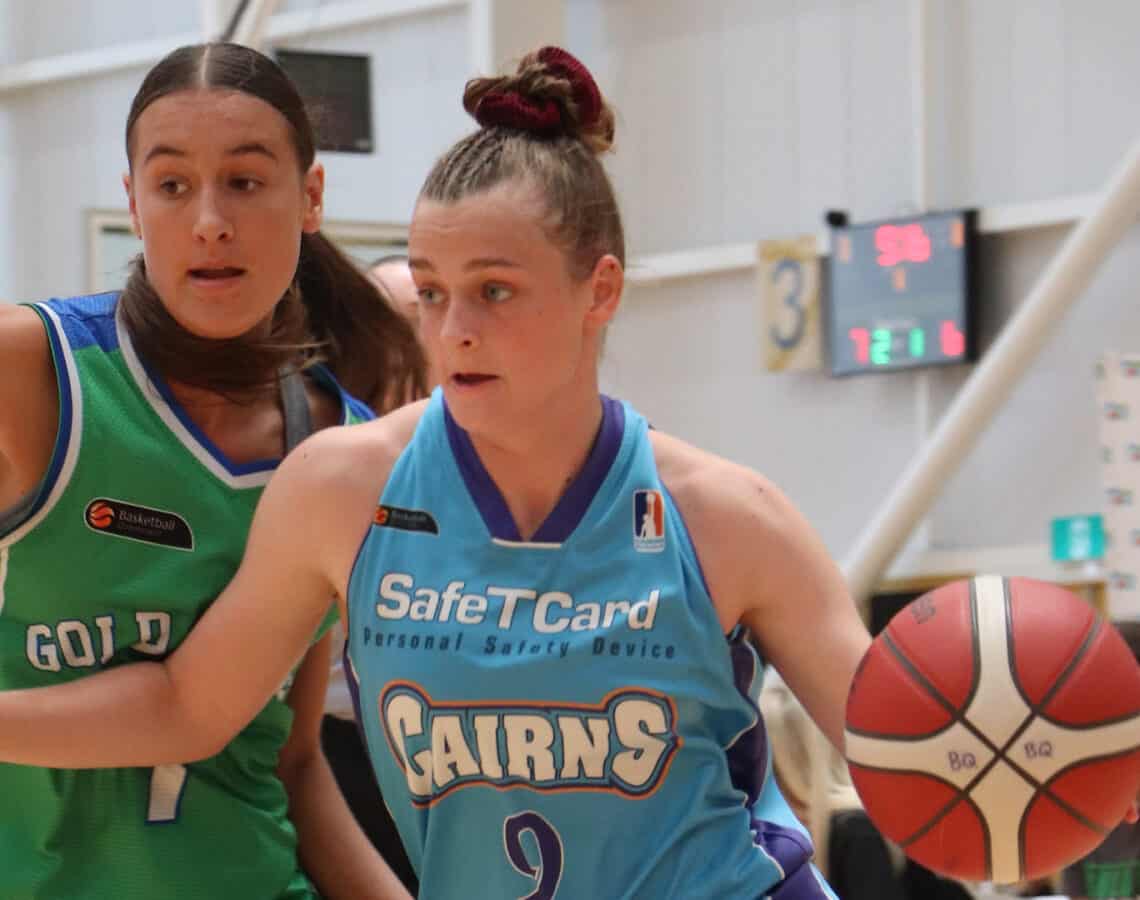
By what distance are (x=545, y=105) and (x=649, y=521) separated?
23.7 inches

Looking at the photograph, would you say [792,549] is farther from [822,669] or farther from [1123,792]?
[1123,792]

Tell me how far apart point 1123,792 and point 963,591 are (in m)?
0.31

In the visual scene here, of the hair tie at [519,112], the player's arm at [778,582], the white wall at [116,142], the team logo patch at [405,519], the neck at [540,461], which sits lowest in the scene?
the player's arm at [778,582]

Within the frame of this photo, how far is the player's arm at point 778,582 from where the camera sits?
237 centimetres

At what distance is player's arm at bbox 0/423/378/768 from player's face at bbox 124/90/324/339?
0.27 metres

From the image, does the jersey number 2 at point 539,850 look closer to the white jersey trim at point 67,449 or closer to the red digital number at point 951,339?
the white jersey trim at point 67,449

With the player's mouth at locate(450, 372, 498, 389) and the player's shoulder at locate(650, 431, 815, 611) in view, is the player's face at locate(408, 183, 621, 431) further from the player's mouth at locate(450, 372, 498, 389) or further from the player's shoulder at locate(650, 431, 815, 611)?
the player's shoulder at locate(650, 431, 815, 611)

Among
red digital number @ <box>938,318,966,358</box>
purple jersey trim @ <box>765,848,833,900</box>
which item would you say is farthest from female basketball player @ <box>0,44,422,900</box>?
red digital number @ <box>938,318,966,358</box>

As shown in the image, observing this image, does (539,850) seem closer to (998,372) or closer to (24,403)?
(24,403)

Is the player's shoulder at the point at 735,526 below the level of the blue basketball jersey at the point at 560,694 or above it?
above

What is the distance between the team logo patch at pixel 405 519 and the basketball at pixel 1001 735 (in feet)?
2.05

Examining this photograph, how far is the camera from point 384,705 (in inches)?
93.7

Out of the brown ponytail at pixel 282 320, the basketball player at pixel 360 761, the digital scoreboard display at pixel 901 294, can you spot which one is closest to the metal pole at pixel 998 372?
the digital scoreboard display at pixel 901 294

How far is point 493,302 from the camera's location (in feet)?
7.59
